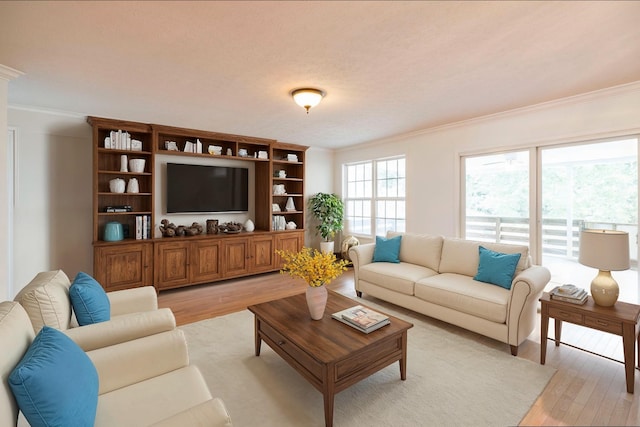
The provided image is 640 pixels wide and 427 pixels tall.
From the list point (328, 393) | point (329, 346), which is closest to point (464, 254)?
point (329, 346)

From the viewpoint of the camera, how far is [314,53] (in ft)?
7.27

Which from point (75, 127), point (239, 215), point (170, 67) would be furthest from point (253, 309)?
point (75, 127)

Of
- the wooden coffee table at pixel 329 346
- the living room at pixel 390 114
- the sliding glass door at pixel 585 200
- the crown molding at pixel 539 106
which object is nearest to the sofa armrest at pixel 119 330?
the wooden coffee table at pixel 329 346

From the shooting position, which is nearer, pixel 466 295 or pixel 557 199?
pixel 466 295

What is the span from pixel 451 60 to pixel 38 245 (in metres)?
5.03

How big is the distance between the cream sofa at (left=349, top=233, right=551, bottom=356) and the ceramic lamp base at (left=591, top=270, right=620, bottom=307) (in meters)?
0.38

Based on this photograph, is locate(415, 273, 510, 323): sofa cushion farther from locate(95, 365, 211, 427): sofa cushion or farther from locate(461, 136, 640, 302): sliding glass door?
locate(95, 365, 211, 427): sofa cushion

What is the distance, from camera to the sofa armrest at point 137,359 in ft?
4.66

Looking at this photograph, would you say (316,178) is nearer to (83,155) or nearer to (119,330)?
(83,155)

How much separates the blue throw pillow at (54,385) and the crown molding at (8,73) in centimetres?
252

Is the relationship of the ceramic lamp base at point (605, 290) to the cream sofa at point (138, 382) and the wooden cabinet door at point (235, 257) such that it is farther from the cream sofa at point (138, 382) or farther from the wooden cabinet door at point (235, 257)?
the wooden cabinet door at point (235, 257)

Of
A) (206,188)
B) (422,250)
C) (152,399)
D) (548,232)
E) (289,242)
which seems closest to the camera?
(152,399)

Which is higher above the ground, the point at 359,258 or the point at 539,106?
the point at 539,106

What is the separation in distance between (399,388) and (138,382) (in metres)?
1.62
